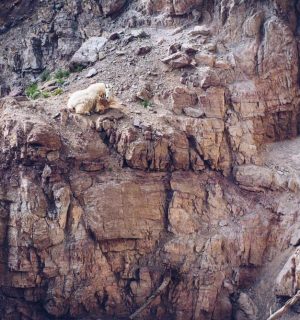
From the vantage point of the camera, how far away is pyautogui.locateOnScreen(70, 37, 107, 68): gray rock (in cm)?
2708

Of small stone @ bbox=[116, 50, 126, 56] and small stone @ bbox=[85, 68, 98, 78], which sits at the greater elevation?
small stone @ bbox=[116, 50, 126, 56]

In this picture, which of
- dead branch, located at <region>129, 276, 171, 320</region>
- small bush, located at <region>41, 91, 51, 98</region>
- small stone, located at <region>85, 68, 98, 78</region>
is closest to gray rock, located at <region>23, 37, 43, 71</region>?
small bush, located at <region>41, 91, 51, 98</region>

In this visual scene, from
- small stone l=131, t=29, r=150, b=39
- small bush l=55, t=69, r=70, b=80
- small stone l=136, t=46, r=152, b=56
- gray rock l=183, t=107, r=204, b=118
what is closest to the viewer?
gray rock l=183, t=107, r=204, b=118

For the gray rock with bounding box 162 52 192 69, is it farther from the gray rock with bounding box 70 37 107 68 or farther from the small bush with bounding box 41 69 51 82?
the small bush with bounding box 41 69 51 82

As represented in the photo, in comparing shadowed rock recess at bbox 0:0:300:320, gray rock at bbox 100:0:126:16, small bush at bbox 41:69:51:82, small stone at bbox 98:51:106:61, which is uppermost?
gray rock at bbox 100:0:126:16

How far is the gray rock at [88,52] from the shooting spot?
27.1 metres

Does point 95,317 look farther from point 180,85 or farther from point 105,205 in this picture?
point 180,85

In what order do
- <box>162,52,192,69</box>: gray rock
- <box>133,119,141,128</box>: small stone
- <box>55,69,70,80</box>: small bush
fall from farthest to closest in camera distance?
<box>55,69,70,80</box>: small bush
<box>162,52,192,69</box>: gray rock
<box>133,119,141,128</box>: small stone

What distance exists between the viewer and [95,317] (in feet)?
75.0

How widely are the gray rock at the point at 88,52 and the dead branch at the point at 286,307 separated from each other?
1116 centimetres

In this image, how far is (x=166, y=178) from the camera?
23.9 meters

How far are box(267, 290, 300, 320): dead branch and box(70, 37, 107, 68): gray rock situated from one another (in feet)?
36.6

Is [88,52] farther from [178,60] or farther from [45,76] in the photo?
[178,60]

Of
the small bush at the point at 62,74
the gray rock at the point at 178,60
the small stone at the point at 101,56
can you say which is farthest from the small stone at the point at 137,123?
the small bush at the point at 62,74
